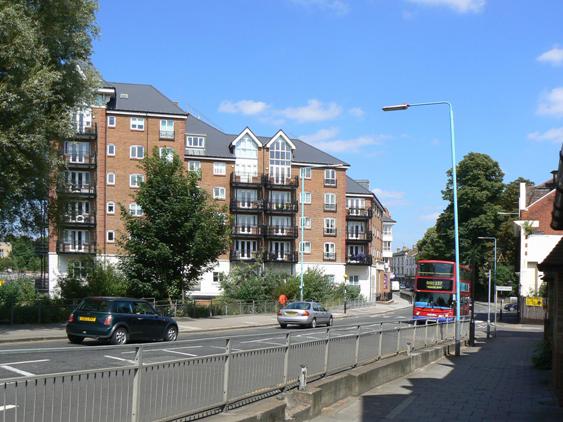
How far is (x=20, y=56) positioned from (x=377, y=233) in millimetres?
71799

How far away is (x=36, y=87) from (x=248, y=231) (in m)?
48.4

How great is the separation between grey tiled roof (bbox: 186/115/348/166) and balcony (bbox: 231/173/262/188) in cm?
234

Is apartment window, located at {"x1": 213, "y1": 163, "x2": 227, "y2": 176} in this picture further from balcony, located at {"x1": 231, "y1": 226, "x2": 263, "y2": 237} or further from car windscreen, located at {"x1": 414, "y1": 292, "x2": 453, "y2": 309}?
car windscreen, located at {"x1": 414, "y1": 292, "x2": 453, "y2": 309}

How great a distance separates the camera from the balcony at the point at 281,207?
69812 mm

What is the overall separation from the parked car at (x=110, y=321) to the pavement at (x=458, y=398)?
913cm

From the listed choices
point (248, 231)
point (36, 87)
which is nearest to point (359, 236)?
point (248, 231)

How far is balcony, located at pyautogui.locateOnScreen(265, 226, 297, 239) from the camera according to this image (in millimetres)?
69938

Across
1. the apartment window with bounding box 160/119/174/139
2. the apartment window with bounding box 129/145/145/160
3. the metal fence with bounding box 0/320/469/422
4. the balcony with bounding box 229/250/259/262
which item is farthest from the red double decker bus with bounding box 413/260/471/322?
the apartment window with bounding box 129/145/145/160

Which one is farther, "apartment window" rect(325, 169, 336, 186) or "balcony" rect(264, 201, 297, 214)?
"apartment window" rect(325, 169, 336, 186)

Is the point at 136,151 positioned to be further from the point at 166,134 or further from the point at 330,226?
the point at 330,226

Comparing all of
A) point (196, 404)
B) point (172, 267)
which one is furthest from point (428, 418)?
point (172, 267)

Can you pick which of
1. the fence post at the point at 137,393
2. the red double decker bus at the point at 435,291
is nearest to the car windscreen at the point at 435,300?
the red double decker bus at the point at 435,291

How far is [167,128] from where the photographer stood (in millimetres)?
62312

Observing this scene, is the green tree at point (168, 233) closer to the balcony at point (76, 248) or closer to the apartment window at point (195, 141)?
the balcony at point (76, 248)
